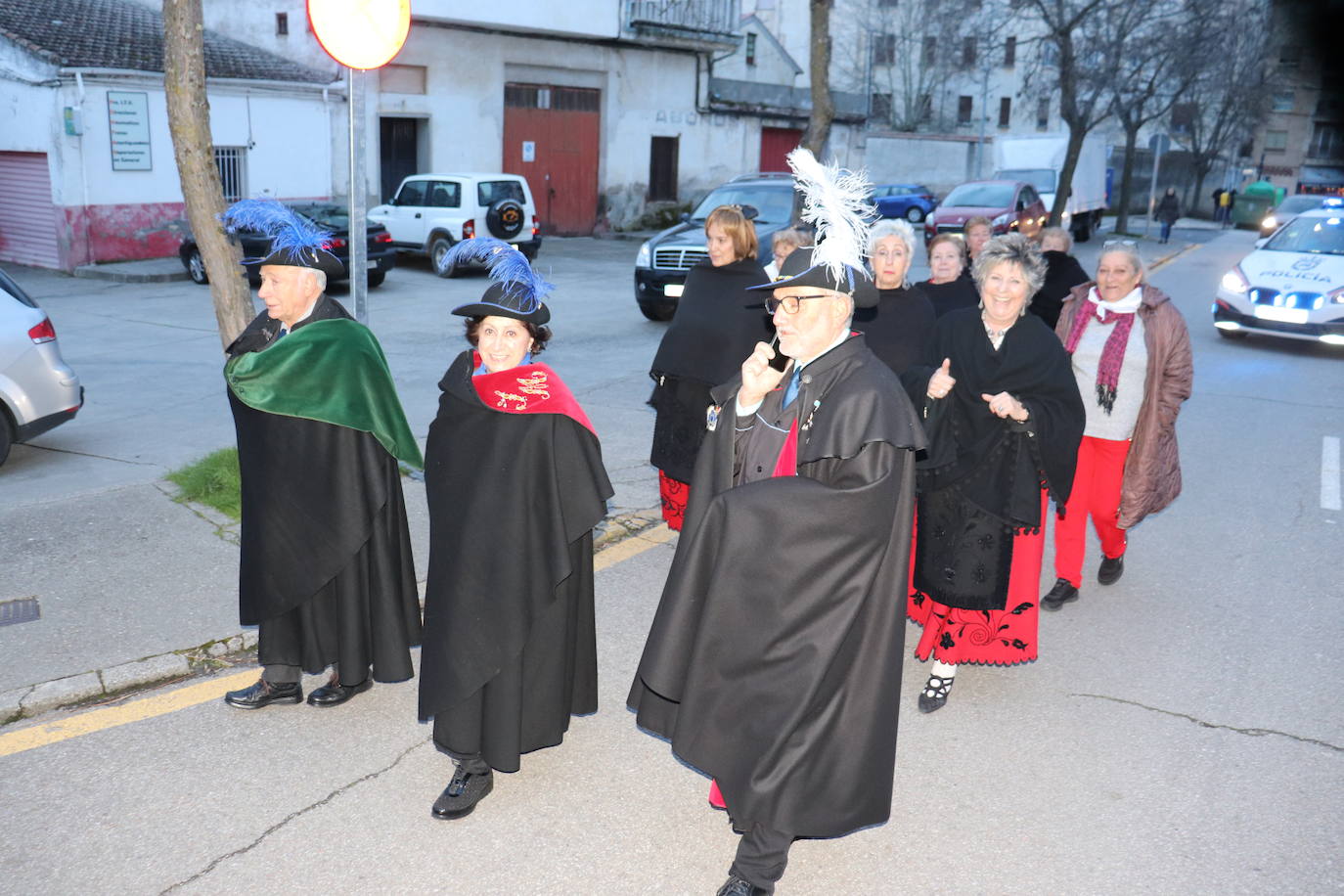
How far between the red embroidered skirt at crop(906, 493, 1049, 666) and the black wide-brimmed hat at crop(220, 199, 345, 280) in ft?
9.52

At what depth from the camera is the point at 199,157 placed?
6.93 meters

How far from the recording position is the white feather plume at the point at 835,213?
11.4 feet

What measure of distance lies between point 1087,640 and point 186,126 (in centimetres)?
585

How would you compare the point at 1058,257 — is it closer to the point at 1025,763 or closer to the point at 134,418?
the point at 1025,763

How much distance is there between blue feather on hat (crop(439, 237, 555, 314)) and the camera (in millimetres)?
3898

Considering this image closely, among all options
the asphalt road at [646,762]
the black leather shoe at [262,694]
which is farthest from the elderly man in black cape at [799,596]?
the black leather shoe at [262,694]

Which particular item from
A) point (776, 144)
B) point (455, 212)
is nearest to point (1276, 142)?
point (776, 144)

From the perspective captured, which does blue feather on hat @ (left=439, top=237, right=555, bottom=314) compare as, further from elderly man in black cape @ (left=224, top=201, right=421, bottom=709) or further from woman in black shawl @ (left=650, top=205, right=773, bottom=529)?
woman in black shawl @ (left=650, top=205, right=773, bottom=529)

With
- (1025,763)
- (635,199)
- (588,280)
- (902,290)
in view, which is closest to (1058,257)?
(902,290)

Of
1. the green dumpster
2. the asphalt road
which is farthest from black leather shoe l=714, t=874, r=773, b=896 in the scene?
the green dumpster

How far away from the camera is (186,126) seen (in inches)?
268

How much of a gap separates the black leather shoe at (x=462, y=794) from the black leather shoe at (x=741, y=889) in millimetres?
988

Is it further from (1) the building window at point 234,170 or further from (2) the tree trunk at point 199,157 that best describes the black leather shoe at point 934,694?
(1) the building window at point 234,170

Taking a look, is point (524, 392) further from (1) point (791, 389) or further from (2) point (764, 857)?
(2) point (764, 857)
